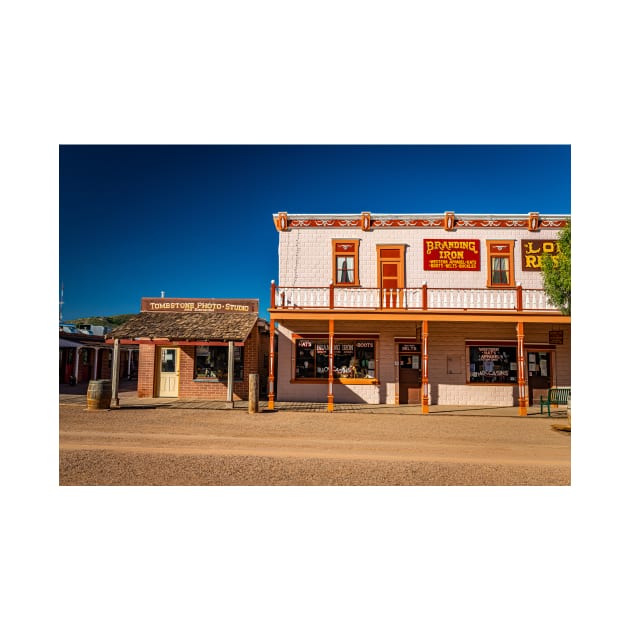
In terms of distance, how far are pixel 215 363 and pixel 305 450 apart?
29.6 feet

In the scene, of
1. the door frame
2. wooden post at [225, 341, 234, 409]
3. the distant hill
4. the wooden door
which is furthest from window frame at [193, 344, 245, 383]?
the distant hill

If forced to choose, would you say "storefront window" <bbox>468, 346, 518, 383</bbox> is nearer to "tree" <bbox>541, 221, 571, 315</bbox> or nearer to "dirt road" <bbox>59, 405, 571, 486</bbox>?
"tree" <bbox>541, 221, 571, 315</bbox>

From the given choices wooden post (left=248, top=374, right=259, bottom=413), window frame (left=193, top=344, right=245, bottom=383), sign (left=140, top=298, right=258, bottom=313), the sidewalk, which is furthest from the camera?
sign (left=140, top=298, right=258, bottom=313)

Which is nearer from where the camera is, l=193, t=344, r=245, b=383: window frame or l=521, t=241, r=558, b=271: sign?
l=521, t=241, r=558, b=271: sign

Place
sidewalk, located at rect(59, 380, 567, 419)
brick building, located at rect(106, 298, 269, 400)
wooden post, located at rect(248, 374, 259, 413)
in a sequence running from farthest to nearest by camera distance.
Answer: brick building, located at rect(106, 298, 269, 400), sidewalk, located at rect(59, 380, 567, 419), wooden post, located at rect(248, 374, 259, 413)

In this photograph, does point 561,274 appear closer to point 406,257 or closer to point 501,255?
point 501,255

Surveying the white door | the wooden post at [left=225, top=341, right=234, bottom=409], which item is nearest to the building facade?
the wooden post at [left=225, top=341, right=234, bottom=409]

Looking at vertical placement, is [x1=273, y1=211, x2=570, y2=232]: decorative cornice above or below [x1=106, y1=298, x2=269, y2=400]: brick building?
above

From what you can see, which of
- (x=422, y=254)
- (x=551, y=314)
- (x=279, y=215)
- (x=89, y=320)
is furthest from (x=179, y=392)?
(x=89, y=320)

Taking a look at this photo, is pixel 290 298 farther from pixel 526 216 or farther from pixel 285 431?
pixel 526 216

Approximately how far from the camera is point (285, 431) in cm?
962

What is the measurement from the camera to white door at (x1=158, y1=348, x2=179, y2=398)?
16328 millimetres

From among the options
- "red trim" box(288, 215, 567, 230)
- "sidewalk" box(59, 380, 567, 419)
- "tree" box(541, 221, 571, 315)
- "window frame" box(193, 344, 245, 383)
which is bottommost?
"sidewalk" box(59, 380, 567, 419)

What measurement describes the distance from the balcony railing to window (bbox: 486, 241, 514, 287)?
0.60 meters
